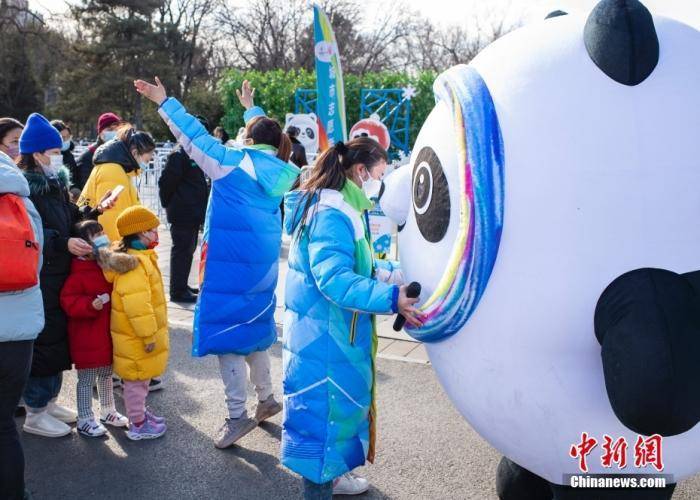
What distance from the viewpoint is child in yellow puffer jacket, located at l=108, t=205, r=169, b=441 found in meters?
3.55

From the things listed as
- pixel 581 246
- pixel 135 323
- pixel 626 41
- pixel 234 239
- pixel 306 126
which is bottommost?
pixel 135 323

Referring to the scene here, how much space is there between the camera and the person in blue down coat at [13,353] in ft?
8.70

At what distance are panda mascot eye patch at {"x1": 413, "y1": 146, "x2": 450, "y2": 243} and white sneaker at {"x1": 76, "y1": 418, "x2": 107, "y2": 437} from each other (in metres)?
2.47

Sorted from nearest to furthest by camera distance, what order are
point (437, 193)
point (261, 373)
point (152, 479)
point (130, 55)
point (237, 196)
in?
point (437, 193) < point (152, 479) < point (237, 196) < point (261, 373) < point (130, 55)

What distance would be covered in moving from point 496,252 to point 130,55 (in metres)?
32.2

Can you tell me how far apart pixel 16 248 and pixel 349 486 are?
1.82 meters

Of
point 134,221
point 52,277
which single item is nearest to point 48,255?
point 52,277

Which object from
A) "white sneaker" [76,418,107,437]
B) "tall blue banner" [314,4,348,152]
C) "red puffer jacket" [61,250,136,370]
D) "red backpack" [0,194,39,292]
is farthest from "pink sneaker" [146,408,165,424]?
"tall blue banner" [314,4,348,152]

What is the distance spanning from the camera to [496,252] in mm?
1918

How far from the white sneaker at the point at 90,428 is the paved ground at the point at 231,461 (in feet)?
0.14

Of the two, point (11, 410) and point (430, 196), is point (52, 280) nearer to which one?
point (11, 410)

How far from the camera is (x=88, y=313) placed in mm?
3547

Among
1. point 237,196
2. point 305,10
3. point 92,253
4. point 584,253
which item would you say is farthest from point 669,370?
point 305,10

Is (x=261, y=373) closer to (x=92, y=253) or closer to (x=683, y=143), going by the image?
(x=92, y=253)
